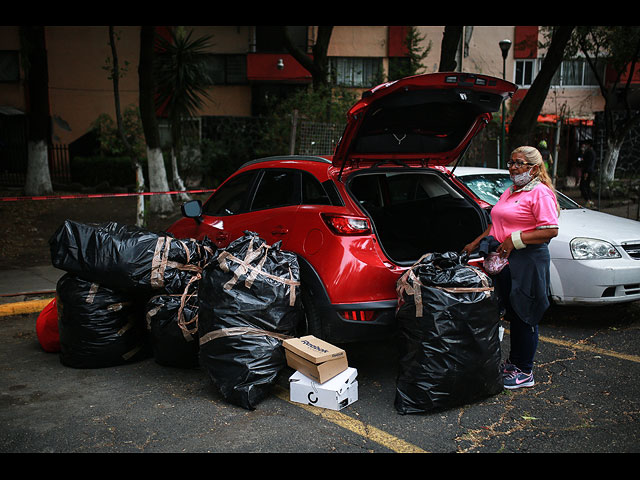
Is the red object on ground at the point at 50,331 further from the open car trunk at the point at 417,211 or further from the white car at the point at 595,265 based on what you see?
the white car at the point at 595,265

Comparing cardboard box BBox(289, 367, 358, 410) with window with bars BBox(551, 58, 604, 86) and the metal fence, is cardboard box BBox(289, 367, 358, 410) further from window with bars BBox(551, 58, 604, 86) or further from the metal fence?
window with bars BBox(551, 58, 604, 86)

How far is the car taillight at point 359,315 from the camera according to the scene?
3811 mm

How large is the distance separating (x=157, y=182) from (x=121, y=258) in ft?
29.2

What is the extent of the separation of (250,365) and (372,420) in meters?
0.86

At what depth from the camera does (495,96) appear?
412 centimetres

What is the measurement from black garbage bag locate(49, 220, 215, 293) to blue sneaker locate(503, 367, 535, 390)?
2.46 m

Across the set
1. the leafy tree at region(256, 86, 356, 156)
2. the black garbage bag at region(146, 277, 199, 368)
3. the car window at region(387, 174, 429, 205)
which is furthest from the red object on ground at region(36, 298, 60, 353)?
the leafy tree at region(256, 86, 356, 156)

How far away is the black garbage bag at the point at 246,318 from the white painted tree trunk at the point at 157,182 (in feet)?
29.8

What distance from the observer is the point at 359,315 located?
3834 millimetres

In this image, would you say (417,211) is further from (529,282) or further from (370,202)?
(529,282)

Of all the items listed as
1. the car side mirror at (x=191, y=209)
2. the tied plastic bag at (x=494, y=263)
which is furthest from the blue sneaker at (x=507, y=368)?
the car side mirror at (x=191, y=209)

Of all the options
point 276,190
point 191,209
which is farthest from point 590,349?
point 191,209
